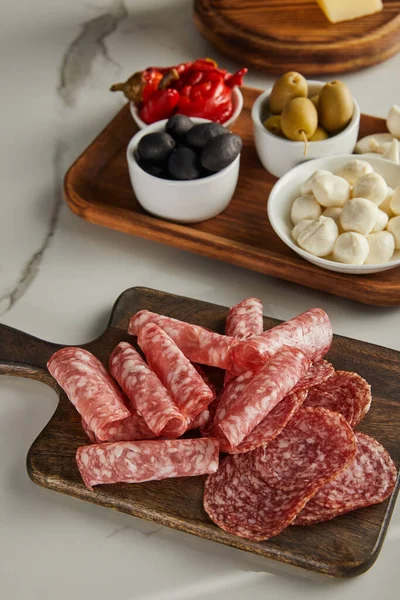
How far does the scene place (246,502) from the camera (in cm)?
131

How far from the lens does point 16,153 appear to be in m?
2.22

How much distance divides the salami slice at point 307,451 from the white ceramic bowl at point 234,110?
3.28 feet

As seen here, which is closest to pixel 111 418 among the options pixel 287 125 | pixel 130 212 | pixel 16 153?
pixel 130 212

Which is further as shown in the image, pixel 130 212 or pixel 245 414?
pixel 130 212

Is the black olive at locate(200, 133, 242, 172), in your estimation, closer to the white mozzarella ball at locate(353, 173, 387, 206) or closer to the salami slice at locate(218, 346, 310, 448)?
the white mozzarella ball at locate(353, 173, 387, 206)

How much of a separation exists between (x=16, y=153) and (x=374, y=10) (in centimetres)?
116

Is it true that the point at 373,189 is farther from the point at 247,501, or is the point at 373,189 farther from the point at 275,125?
the point at 247,501

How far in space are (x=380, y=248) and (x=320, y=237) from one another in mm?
129

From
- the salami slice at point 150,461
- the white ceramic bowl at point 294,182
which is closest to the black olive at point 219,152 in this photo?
the white ceramic bowl at point 294,182

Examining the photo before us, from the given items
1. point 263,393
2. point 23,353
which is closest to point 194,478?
point 263,393

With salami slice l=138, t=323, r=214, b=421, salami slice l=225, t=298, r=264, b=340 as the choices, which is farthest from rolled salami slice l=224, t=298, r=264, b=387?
salami slice l=138, t=323, r=214, b=421

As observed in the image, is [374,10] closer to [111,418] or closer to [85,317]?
[85,317]

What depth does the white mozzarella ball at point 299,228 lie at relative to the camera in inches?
67.7

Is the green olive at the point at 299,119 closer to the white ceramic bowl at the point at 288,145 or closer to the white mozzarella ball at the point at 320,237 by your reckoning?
the white ceramic bowl at the point at 288,145
